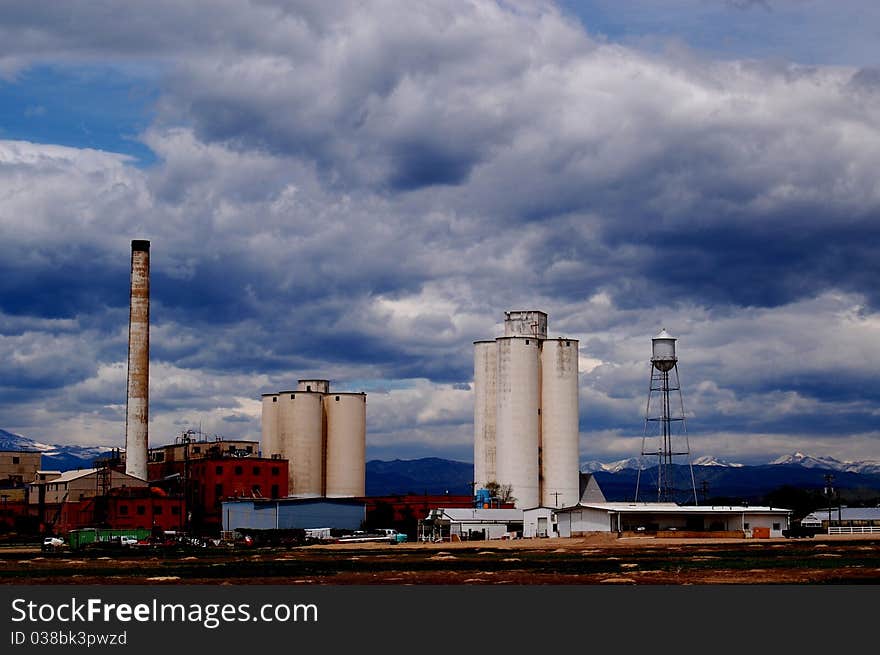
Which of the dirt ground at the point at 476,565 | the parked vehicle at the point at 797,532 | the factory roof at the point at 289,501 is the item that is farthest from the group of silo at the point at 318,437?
the parked vehicle at the point at 797,532

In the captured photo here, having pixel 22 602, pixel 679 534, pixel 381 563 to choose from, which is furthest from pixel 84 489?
pixel 22 602

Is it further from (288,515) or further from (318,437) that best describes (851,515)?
(288,515)

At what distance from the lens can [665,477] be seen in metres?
140

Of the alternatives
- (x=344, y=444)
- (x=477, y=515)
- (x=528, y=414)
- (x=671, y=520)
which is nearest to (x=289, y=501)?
(x=477, y=515)

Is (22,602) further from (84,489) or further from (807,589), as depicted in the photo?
(84,489)

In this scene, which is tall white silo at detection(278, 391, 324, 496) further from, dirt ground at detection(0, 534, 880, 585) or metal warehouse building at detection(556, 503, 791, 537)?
dirt ground at detection(0, 534, 880, 585)

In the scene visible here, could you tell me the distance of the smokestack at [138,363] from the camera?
13225 centimetres

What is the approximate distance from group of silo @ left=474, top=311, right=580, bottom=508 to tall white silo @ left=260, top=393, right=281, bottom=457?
2495 centimetres

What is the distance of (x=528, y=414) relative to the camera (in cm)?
13025

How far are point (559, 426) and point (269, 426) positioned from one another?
35.8 m

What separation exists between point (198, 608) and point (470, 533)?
256 feet

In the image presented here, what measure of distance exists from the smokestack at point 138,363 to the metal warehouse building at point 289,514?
15.9 meters

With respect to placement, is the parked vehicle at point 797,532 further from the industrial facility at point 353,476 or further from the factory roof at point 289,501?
the factory roof at point 289,501

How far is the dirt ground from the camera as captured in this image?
5456cm
